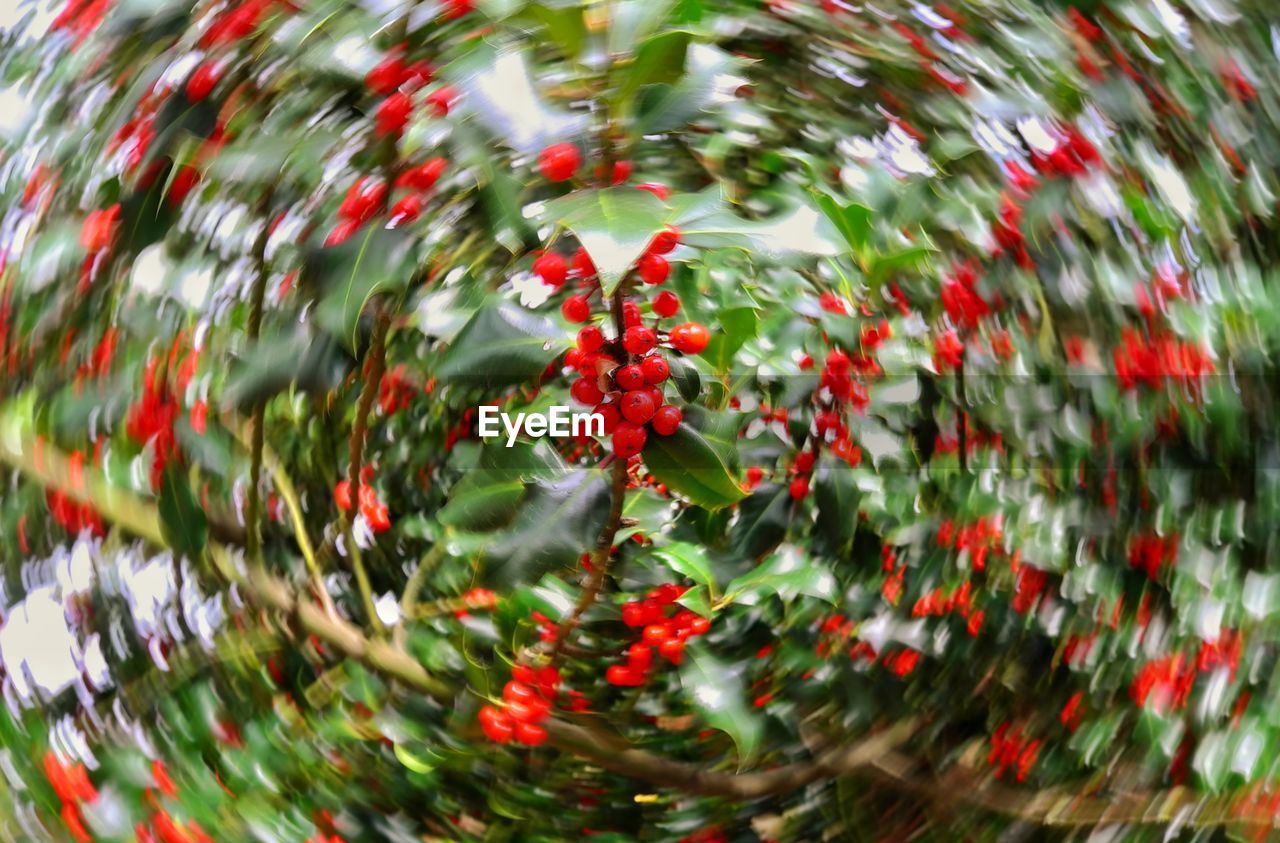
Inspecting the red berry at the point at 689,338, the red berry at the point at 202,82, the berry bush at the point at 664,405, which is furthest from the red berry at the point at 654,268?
the red berry at the point at 202,82

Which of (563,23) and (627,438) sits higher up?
(563,23)

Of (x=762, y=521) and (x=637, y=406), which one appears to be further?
(x=762, y=521)

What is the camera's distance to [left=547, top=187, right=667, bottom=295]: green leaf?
31 cm

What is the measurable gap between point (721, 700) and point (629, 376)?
12.7 inches

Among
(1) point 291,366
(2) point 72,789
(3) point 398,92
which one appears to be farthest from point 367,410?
(2) point 72,789

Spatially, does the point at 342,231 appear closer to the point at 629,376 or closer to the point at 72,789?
the point at 629,376

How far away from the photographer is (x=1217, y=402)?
59 cm

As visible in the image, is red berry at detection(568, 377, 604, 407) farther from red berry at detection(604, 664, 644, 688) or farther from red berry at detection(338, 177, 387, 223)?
red berry at detection(604, 664, 644, 688)

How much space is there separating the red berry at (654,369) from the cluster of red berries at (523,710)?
0.29 m

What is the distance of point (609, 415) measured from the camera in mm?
497

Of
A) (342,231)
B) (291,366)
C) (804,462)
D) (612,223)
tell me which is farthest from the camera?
(804,462)

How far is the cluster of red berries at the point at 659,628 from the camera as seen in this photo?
79 cm

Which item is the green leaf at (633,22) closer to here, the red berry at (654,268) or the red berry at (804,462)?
the red berry at (654,268)

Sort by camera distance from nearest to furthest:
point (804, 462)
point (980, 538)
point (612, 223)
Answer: point (612, 223)
point (980, 538)
point (804, 462)
